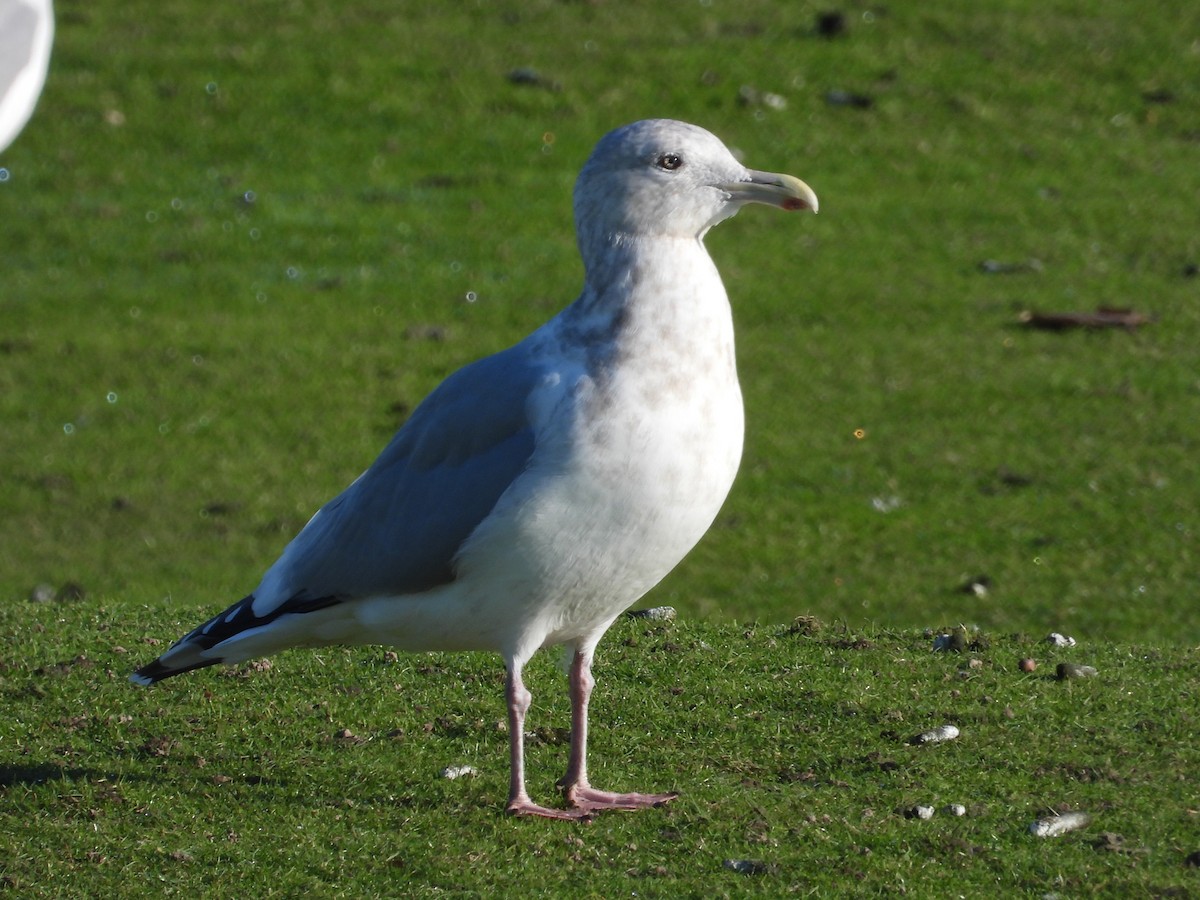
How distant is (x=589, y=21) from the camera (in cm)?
1638

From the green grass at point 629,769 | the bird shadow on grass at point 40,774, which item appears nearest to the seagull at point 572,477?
the green grass at point 629,769

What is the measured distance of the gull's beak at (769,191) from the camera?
541cm

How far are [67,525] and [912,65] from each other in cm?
851

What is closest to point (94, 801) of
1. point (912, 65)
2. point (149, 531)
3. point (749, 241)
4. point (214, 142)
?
point (149, 531)

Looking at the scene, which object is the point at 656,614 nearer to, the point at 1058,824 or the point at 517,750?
the point at 517,750

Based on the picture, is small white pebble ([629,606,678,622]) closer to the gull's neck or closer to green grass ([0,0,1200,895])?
green grass ([0,0,1200,895])

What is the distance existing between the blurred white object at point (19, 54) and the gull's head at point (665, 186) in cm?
252

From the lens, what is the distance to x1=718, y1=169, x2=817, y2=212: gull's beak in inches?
213

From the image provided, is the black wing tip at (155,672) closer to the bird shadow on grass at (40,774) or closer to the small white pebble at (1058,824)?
the bird shadow on grass at (40,774)

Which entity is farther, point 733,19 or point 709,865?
point 733,19

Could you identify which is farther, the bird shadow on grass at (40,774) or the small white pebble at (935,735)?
the small white pebble at (935,735)

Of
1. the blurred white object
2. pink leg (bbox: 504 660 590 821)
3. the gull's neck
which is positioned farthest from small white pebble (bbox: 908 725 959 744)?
the blurred white object

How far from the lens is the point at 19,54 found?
292cm

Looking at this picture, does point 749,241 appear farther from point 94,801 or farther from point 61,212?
point 94,801
